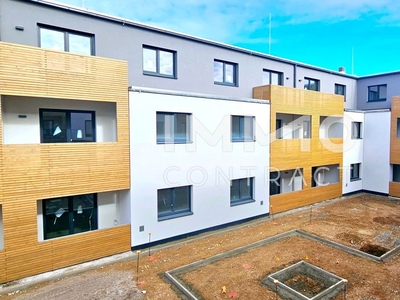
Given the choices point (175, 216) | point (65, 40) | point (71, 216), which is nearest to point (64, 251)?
point (71, 216)

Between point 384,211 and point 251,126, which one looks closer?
point 251,126

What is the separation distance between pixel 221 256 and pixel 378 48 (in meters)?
29.0

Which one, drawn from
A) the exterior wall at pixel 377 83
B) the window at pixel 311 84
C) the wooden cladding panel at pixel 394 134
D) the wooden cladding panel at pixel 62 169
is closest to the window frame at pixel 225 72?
the window at pixel 311 84

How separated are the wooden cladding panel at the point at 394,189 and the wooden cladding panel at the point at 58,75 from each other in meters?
18.1

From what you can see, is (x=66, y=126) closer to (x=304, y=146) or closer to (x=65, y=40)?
(x=65, y=40)

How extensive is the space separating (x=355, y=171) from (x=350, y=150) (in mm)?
2004

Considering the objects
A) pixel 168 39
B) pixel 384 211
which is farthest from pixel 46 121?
pixel 384 211

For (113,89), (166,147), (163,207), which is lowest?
(163,207)

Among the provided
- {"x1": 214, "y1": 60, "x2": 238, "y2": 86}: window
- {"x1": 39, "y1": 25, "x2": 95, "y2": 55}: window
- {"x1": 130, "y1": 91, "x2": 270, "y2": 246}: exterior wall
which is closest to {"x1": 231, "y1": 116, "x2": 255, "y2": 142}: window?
{"x1": 130, "y1": 91, "x2": 270, "y2": 246}: exterior wall

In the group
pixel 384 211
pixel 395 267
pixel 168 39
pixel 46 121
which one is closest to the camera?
pixel 395 267

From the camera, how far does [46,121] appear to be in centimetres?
875

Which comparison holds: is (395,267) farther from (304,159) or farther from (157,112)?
(157,112)

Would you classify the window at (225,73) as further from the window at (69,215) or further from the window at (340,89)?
the window at (340,89)

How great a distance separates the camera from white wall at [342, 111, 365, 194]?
17656 millimetres
